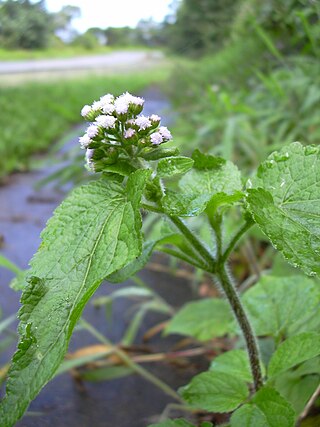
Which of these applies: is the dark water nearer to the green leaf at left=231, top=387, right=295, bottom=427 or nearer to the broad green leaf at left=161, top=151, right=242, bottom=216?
the green leaf at left=231, top=387, right=295, bottom=427

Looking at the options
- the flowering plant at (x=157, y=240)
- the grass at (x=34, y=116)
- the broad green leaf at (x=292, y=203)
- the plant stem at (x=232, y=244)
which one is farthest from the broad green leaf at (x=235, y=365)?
the grass at (x=34, y=116)

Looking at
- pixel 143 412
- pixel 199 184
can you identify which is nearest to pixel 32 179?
pixel 143 412

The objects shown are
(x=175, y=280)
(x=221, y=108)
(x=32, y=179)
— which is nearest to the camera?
(x=175, y=280)

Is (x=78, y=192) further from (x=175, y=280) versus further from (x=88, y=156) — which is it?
(x=175, y=280)

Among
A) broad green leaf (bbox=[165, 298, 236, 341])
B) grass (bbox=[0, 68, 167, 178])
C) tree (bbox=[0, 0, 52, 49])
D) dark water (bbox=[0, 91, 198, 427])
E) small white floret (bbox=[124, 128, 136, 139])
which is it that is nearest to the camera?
small white floret (bbox=[124, 128, 136, 139])

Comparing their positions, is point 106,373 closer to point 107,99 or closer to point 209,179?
point 209,179

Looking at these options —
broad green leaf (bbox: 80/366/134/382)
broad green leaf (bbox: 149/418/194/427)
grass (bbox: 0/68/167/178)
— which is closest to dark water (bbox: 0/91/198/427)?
broad green leaf (bbox: 80/366/134/382)
